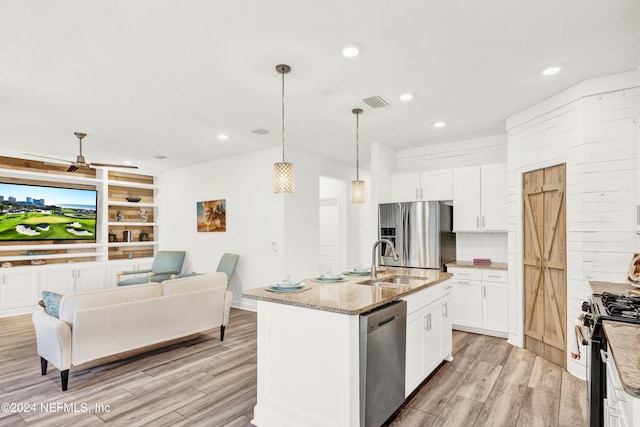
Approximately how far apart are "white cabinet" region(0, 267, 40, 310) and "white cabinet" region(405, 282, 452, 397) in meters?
6.30

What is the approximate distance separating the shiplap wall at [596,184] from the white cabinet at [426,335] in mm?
1141

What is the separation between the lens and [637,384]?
Answer: 104 centimetres

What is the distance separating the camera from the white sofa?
3.01 metres

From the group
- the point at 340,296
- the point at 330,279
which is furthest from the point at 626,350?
the point at 330,279

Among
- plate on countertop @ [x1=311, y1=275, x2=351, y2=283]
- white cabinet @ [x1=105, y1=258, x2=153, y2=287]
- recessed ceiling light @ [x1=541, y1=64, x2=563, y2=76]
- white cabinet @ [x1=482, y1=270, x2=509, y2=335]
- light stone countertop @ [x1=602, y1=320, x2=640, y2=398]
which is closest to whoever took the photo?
light stone countertop @ [x1=602, y1=320, x2=640, y2=398]

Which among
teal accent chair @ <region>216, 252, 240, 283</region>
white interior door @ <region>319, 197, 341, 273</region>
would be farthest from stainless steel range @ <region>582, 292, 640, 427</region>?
white interior door @ <region>319, 197, 341, 273</region>

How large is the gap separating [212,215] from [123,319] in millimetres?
3308

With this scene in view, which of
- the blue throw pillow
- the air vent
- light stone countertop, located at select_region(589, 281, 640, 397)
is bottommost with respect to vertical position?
the blue throw pillow

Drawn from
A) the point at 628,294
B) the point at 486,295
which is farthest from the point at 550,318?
the point at 628,294

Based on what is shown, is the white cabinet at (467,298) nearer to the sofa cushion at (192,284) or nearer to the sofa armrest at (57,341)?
the sofa cushion at (192,284)

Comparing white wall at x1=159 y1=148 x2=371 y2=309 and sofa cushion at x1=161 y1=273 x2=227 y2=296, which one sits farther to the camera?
white wall at x1=159 y1=148 x2=371 y2=309

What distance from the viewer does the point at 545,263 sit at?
3623 millimetres

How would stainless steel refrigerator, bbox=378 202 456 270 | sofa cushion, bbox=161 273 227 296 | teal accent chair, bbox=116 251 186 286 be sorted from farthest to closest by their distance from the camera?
teal accent chair, bbox=116 251 186 286 < stainless steel refrigerator, bbox=378 202 456 270 < sofa cushion, bbox=161 273 227 296

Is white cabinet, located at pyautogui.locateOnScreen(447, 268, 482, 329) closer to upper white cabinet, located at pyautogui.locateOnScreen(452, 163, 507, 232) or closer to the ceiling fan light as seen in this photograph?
upper white cabinet, located at pyautogui.locateOnScreen(452, 163, 507, 232)
